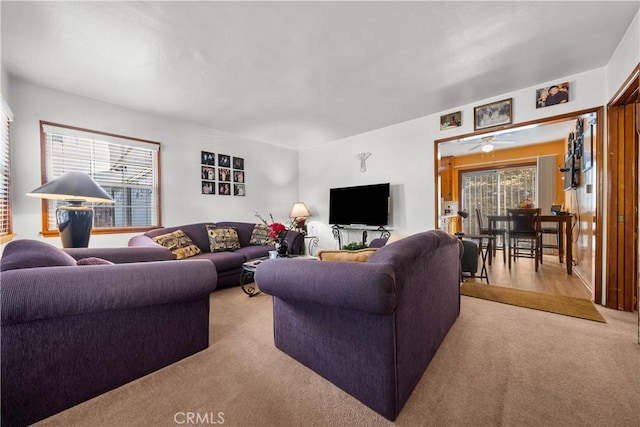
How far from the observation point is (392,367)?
43.6 inches

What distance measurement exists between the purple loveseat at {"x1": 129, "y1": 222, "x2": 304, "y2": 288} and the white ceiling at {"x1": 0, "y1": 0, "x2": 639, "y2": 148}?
1667 millimetres

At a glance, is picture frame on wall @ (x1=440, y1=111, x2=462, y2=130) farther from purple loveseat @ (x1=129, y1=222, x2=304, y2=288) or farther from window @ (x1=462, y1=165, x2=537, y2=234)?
window @ (x1=462, y1=165, x2=537, y2=234)

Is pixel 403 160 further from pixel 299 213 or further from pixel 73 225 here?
pixel 73 225

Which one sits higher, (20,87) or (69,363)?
(20,87)

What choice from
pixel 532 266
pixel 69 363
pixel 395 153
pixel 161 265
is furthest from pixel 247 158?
pixel 532 266

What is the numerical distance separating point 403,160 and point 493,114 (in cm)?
126

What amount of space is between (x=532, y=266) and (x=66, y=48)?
6416 millimetres

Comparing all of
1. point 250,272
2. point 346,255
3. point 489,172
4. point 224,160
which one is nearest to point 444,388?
point 346,255

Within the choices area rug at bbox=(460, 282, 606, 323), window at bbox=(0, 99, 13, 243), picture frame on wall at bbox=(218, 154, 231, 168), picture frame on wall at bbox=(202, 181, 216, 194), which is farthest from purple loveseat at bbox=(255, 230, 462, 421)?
picture frame on wall at bbox=(218, 154, 231, 168)

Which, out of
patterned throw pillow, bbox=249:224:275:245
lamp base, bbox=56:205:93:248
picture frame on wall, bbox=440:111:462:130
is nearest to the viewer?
lamp base, bbox=56:205:93:248

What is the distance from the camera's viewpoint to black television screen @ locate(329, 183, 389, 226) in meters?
4.02

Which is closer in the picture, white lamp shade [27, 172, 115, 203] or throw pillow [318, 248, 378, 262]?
throw pillow [318, 248, 378, 262]

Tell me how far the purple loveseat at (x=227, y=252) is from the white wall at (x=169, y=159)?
1.16 ft

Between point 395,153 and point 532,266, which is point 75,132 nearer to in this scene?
point 395,153
